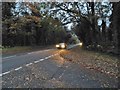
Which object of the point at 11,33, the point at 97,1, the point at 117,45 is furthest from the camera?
the point at 11,33

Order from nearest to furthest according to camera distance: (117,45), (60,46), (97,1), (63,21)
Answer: (117,45) → (97,1) → (63,21) → (60,46)

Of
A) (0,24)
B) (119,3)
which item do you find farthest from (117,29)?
(0,24)

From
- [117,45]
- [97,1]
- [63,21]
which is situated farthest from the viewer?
[63,21]

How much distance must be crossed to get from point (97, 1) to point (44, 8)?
25.2 ft

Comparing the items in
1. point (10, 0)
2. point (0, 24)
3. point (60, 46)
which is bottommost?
point (60, 46)

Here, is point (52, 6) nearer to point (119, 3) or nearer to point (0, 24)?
point (0, 24)

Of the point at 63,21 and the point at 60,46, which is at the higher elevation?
the point at 63,21

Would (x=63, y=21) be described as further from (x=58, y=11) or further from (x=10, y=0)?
(x=10, y=0)

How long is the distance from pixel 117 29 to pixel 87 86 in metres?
23.6

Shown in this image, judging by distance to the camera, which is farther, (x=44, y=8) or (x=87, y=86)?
(x=44, y=8)

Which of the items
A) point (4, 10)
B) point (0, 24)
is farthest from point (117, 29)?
point (4, 10)

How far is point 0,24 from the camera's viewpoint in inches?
1901

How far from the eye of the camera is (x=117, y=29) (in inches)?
1300

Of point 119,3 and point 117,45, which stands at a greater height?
point 119,3
